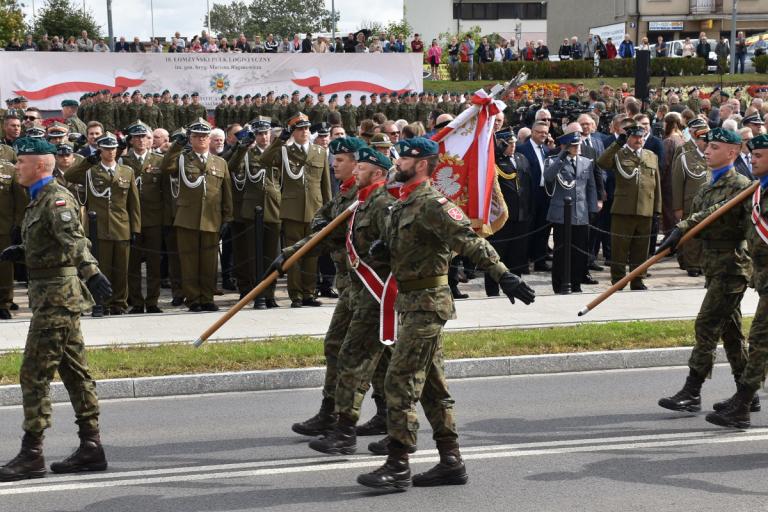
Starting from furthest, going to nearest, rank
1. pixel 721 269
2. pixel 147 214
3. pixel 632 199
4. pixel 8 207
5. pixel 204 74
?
1. pixel 204 74
2. pixel 632 199
3. pixel 147 214
4. pixel 8 207
5. pixel 721 269

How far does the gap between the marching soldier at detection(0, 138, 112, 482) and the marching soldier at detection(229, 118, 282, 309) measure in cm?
660

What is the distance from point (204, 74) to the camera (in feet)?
117

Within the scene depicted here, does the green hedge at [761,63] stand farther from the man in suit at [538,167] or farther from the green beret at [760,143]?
the green beret at [760,143]

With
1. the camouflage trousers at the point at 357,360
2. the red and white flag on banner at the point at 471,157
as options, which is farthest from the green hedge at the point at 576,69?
the camouflage trousers at the point at 357,360

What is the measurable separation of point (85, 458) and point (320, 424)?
1780mm

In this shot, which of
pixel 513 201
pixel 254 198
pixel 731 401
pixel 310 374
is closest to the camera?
pixel 731 401

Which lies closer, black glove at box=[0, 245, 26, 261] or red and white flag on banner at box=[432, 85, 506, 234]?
black glove at box=[0, 245, 26, 261]

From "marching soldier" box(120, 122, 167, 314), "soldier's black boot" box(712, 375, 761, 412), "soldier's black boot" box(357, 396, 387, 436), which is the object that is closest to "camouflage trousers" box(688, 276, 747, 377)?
"soldier's black boot" box(712, 375, 761, 412)

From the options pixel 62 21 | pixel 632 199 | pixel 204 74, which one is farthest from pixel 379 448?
pixel 62 21

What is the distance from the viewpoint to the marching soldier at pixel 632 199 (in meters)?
15.2

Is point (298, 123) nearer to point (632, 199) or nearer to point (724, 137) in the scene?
point (632, 199)

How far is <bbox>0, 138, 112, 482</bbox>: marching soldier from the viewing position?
25.0 ft

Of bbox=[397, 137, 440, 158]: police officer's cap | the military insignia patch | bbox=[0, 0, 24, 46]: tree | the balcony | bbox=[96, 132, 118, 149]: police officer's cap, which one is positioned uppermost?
the balcony

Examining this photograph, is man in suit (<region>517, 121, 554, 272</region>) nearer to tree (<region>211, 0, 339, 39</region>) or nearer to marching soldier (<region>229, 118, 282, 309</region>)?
marching soldier (<region>229, 118, 282, 309</region>)
